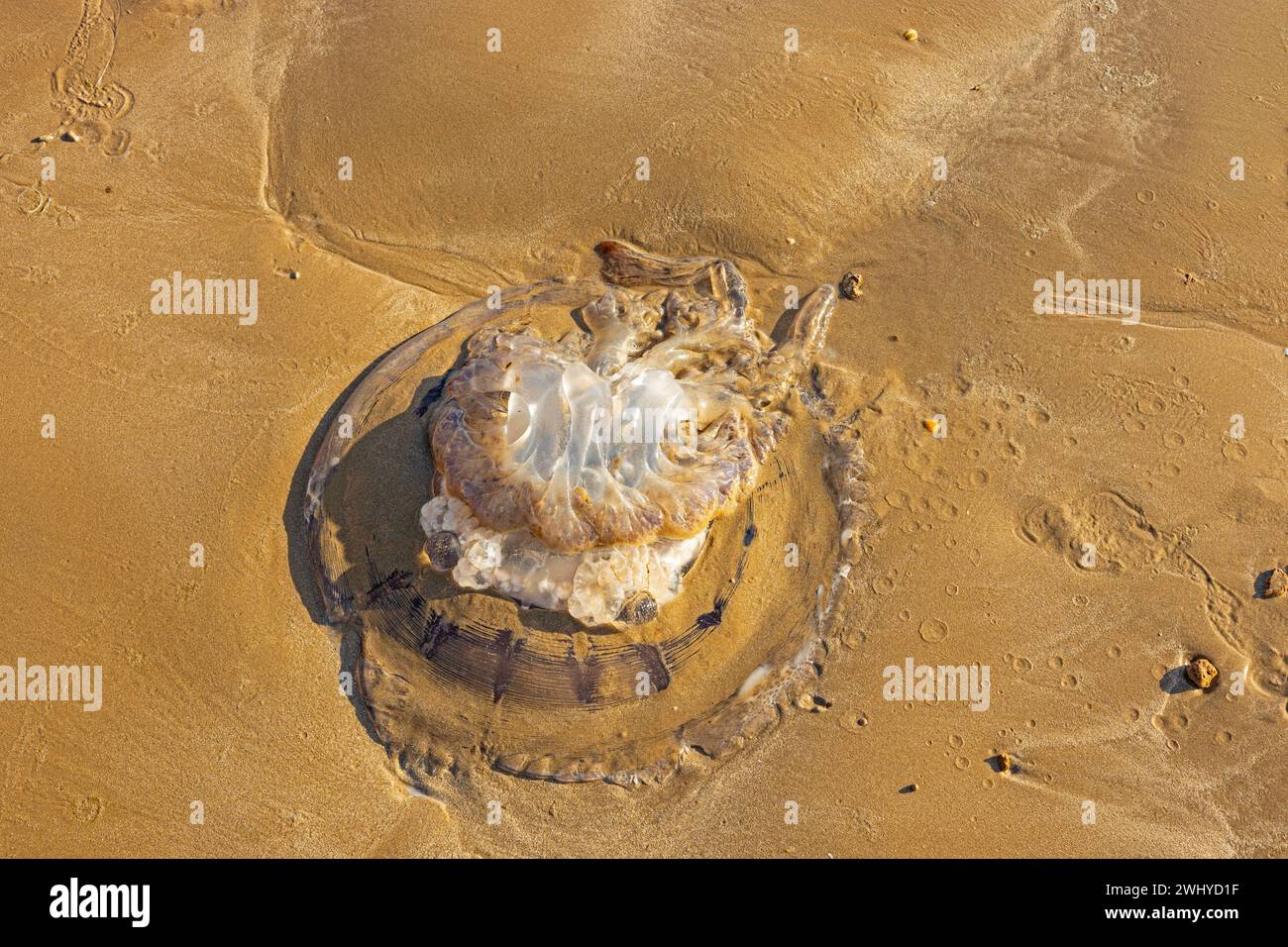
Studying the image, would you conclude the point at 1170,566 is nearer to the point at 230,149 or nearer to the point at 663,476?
the point at 663,476

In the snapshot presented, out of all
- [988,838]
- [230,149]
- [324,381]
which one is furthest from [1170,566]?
[230,149]

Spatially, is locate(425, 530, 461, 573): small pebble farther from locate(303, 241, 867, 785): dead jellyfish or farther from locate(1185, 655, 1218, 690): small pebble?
locate(1185, 655, 1218, 690): small pebble

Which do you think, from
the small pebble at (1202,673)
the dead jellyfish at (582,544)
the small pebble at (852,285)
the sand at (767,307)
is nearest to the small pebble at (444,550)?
the dead jellyfish at (582,544)

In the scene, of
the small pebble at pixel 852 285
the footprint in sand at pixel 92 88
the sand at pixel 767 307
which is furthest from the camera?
the footprint in sand at pixel 92 88

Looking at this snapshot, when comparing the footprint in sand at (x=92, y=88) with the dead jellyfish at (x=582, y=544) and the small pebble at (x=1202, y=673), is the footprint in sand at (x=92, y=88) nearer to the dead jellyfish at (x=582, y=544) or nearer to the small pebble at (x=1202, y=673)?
the dead jellyfish at (x=582, y=544)

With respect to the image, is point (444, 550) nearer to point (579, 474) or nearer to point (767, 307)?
point (579, 474)
